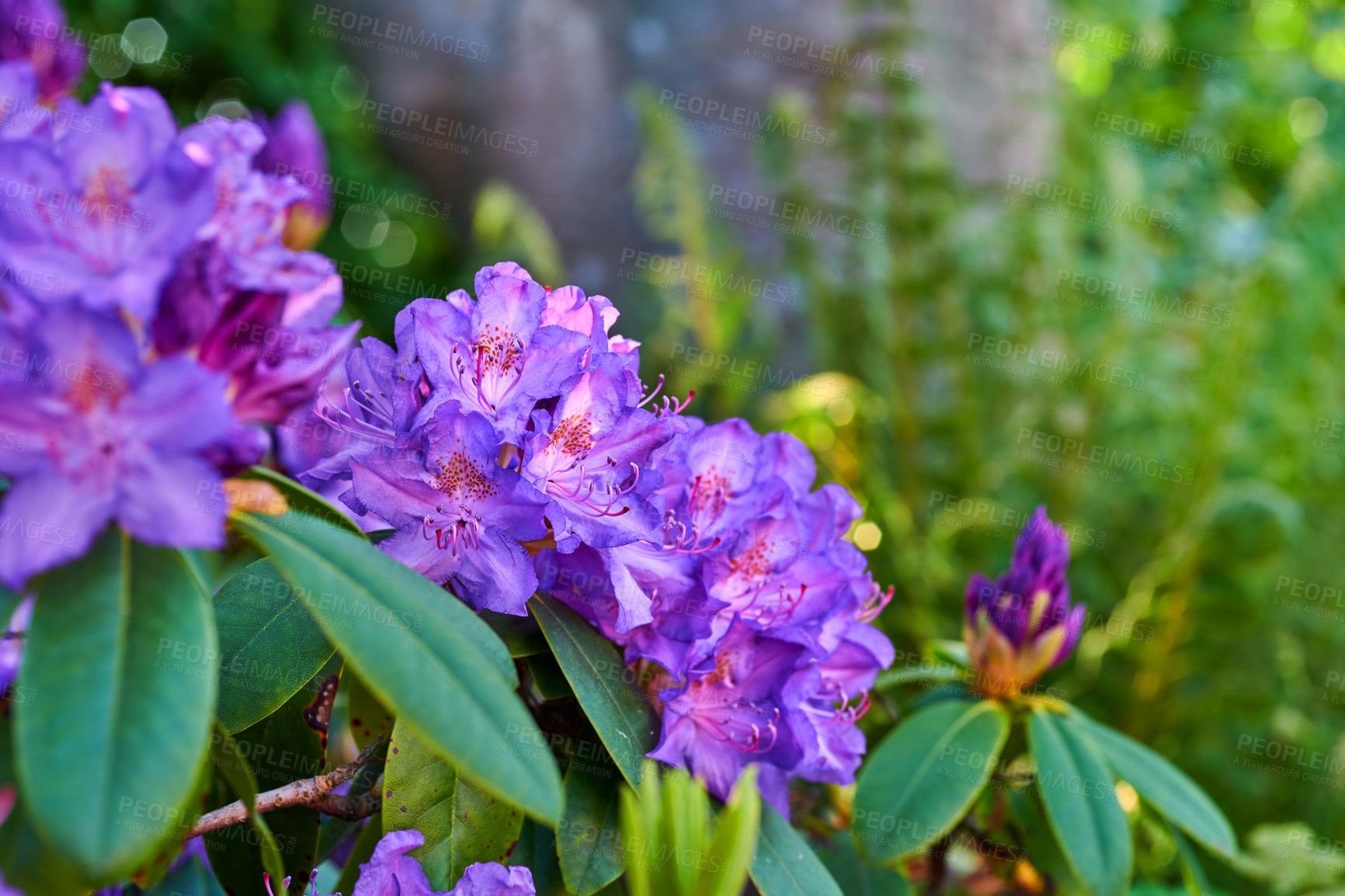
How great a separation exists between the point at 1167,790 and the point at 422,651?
0.63m

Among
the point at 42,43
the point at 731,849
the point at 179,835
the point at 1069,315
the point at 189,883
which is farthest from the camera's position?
the point at 1069,315

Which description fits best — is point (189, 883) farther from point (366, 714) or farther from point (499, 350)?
point (499, 350)

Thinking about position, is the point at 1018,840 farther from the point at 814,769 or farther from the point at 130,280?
the point at 130,280

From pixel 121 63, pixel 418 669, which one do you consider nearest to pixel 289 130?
pixel 418 669

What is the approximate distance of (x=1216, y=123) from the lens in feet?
7.52

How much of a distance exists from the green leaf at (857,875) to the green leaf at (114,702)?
507mm

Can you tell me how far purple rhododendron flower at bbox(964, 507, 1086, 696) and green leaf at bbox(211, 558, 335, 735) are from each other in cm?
53

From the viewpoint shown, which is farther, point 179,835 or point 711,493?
point 711,493

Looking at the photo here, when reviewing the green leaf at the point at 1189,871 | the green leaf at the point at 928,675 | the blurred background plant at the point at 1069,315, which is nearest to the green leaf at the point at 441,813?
the green leaf at the point at 928,675

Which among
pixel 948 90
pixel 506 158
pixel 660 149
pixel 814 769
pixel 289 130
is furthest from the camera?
pixel 506 158

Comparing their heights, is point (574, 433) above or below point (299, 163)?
above

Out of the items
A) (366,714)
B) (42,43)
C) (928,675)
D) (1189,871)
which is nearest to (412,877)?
(366,714)

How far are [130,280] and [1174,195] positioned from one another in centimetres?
249

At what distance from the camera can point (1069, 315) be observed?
2379mm
